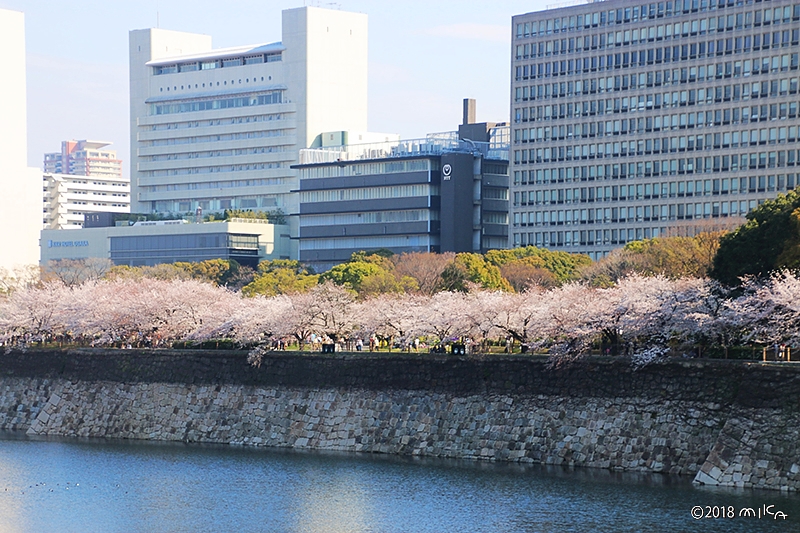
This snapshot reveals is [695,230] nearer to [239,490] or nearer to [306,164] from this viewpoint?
[306,164]

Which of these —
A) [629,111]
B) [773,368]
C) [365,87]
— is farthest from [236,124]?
[773,368]

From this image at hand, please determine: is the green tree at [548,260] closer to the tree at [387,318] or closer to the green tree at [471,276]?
the green tree at [471,276]

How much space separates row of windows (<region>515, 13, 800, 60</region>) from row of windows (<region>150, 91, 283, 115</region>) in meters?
51.3

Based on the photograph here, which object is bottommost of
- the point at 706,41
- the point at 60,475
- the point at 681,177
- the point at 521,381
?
the point at 60,475

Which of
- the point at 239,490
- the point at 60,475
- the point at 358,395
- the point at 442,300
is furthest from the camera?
the point at 442,300

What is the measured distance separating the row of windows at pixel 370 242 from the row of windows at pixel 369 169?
724cm

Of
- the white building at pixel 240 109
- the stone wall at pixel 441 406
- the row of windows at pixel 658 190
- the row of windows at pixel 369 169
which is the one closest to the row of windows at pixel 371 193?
the row of windows at pixel 369 169

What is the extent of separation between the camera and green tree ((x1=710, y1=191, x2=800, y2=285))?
177 ft

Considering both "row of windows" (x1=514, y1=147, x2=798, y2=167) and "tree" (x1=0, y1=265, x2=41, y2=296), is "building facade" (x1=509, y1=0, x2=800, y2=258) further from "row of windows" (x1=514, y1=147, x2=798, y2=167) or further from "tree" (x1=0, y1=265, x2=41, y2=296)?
"tree" (x1=0, y1=265, x2=41, y2=296)

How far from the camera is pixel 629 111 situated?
130 m

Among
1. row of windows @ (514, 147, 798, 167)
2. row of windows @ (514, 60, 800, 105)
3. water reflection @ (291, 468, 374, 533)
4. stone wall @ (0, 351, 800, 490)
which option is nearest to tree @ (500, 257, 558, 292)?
row of windows @ (514, 147, 798, 167)

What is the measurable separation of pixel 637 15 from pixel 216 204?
7632 cm

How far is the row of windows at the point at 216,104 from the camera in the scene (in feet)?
590

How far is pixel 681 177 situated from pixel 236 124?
73.4 m
